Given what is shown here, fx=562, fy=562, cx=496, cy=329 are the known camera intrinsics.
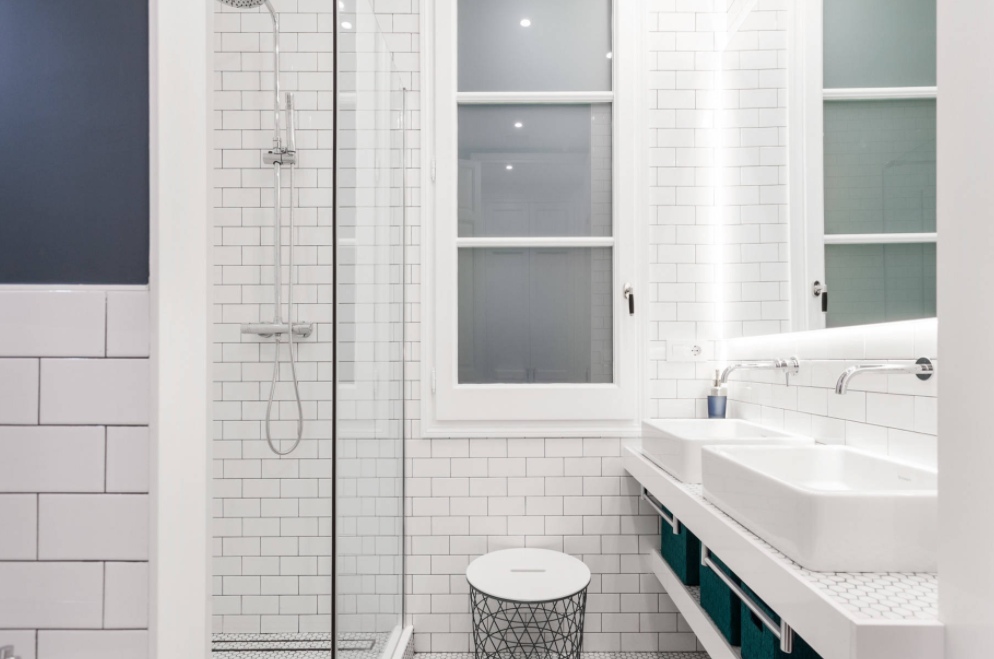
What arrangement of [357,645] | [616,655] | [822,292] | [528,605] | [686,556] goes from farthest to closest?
1. [616,655]
2. [528,605]
3. [686,556]
4. [822,292]
5. [357,645]

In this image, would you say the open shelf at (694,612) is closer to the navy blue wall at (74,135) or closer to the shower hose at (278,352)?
the shower hose at (278,352)

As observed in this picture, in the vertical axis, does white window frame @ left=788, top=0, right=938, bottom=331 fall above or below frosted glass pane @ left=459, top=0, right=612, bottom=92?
below

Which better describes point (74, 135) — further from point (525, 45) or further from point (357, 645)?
point (525, 45)

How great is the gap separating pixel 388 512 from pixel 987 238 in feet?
5.81

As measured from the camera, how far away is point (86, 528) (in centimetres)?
86

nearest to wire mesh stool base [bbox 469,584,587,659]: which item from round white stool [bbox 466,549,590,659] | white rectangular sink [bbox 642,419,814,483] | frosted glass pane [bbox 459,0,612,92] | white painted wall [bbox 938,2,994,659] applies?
round white stool [bbox 466,549,590,659]

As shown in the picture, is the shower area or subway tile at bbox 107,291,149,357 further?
the shower area

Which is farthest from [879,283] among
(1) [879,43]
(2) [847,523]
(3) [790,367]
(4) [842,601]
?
(4) [842,601]

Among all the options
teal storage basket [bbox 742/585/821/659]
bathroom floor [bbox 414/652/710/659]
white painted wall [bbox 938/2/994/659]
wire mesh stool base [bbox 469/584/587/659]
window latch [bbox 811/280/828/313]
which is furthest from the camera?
bathroom floor [bbox 414/652/710/659]

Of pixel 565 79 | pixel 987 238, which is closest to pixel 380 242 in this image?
pixel 565 79

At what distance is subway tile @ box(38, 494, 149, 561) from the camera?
2.81 feet

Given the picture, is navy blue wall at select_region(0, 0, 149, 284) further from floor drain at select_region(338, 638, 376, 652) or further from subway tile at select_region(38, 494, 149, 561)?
floor drain at select_region(338, 638, 376, 652)

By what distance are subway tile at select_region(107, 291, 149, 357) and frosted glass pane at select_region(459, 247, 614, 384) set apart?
4.88 feet

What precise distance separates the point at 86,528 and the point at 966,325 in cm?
129
